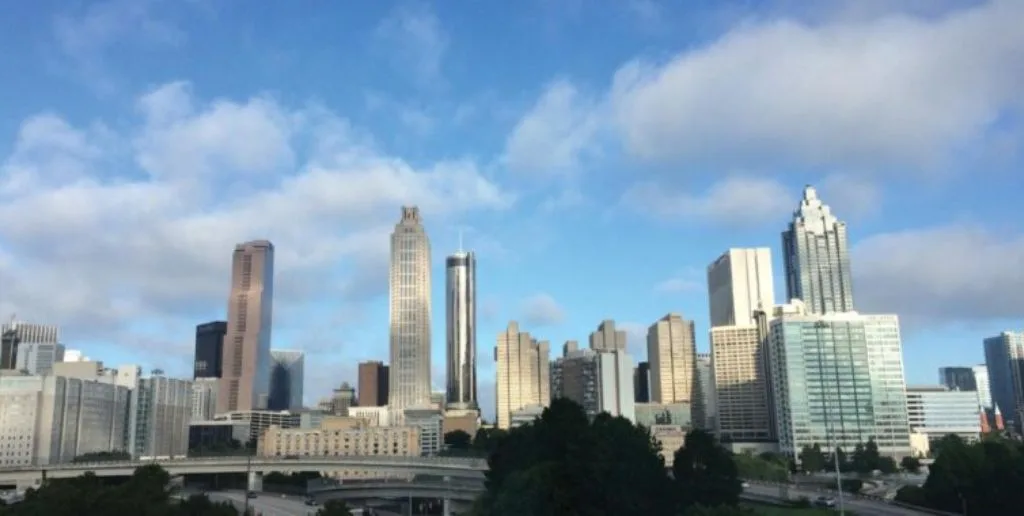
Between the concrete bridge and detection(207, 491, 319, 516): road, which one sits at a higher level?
the concrete bridge

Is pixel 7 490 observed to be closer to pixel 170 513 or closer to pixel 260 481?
pixel 260 481

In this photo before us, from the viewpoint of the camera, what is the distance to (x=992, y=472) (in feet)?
301

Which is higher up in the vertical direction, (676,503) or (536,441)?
(536,441)

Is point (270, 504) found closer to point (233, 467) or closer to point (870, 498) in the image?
point (233, 467)

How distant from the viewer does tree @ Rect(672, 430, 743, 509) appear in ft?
287

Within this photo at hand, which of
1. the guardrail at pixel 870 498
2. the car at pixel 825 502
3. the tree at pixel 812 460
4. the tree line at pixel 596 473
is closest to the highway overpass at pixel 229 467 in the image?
the guardrail at pixel 870 498

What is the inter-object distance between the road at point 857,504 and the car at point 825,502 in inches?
56.8

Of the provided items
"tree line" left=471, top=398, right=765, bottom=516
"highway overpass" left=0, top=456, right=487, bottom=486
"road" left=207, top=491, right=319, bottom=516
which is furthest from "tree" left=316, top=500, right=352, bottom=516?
"highway overpass" left=0, top=456, right=487, bottom=486

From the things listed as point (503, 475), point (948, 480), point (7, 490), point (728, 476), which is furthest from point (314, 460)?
point (948, 480)

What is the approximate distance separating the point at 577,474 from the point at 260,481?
100 m

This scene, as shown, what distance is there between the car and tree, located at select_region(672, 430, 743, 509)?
21.0 meters

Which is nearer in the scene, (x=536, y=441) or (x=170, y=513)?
(x=170, y=513)

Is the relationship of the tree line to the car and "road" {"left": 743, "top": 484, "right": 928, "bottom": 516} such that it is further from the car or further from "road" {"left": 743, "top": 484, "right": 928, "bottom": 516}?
the car

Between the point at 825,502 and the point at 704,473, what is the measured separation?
92.5 ft
